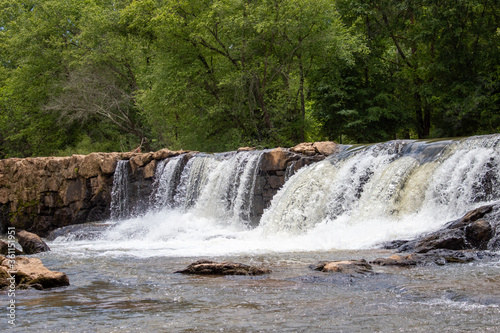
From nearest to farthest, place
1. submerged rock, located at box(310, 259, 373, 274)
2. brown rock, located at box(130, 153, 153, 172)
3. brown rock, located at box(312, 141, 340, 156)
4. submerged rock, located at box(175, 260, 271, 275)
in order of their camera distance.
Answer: submerged rock, located at box(310, 259, 373, 274)
submerged rock, located at box(175, 260, 271, 275)
brown rock, located at box(312, 141, 340, 156)
brown rock, located at box(130, 153, 153, 172)

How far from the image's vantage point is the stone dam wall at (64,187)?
65.3 ft

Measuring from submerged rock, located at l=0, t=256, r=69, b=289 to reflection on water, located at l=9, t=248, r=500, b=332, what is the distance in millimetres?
237

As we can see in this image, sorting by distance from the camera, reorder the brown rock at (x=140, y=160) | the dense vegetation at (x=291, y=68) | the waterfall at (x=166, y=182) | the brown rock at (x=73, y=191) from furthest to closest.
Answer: the brown rock at (x=73, y=191), the dense vegetation at (x=291, y=68), the brown rock at (x=140, y=160), the waterfall at (x=166, y=182)

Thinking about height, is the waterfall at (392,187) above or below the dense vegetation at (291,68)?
below

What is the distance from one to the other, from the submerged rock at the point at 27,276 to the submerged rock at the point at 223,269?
1857 millimetres

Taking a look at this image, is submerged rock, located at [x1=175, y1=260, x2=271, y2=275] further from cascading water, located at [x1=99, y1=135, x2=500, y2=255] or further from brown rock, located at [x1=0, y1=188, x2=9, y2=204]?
brown rock, located at [x1=0, y1=188, x2=9, y2=204]

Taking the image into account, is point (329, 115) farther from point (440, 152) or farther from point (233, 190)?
point (440, 152)

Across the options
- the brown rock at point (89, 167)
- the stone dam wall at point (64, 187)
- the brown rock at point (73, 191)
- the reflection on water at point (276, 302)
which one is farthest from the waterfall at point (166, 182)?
the reflection on water at point (276, 302)

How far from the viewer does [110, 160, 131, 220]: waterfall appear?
65.6 ft

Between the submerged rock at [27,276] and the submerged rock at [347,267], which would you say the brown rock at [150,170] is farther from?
the submerged rock at [347,267]

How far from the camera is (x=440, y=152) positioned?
479 inches

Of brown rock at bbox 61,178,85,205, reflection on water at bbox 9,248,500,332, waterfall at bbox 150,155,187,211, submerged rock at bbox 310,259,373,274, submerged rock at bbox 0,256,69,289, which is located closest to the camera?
reflection on water at bbox 9,248,500,332

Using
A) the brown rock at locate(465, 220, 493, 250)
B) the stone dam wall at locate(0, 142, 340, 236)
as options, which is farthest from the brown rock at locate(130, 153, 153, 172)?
the brown rock at locate(465, 220, 493, 250)

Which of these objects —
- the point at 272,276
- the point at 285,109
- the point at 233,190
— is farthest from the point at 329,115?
the point at 272,276
